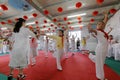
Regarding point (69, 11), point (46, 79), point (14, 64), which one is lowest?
point (46, 79)

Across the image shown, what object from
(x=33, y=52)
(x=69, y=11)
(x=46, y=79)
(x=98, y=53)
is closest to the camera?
(x=98, y=53)

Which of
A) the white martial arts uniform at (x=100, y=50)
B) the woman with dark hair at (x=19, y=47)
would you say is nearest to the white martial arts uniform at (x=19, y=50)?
the woman with dark hair at (x=19, y=47)

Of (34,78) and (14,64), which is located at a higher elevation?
(14,64)

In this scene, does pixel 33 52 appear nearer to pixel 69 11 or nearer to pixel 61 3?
pixel 61 3

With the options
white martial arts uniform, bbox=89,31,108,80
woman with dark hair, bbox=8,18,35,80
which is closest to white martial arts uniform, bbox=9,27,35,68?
Answer: woman with dark hair, bbox=8,18,35,80

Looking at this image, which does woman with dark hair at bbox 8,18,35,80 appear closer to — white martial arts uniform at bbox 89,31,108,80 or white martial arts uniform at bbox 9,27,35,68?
white martial arts uniform at bbox 9,27,35,68

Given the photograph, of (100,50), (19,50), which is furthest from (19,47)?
(100,50)

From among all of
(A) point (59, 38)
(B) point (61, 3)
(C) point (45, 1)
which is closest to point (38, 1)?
(C) point (45, 1)

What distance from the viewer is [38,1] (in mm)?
6418

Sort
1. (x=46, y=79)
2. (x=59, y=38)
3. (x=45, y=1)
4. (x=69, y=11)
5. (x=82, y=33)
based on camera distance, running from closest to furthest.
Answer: (x=46, y=79) → (x=59, y=38) → (x=45, y=1) → (x=69, y=11) → (x=82, y=33)

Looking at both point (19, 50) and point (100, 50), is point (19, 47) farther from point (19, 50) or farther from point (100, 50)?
point (100, 50)

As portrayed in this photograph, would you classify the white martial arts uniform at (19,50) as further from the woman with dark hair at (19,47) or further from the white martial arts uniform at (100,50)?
the white martial arts uniform at (100,50)

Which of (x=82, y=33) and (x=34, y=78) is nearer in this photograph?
(x=34, y=78)

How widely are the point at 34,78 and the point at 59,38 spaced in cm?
143
